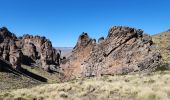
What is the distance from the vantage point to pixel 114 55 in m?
45.4

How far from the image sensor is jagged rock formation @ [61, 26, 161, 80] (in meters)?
43.0

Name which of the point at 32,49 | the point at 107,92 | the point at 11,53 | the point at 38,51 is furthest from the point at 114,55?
the point at 38,51

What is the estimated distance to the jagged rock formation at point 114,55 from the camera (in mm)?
42969

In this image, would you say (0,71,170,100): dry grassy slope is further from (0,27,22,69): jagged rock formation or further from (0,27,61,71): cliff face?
(0,27,61,71): cliff face

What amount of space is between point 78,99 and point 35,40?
16716 centimetres

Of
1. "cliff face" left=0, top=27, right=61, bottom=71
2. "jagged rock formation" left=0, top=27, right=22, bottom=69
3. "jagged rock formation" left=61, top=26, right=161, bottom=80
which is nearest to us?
"jagged rock formation" left=61, top=26, right=161, bottom=80

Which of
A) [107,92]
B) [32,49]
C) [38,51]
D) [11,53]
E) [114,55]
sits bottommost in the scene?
[107,92]

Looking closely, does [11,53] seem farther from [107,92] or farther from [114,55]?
[107,92]

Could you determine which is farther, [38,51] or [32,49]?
[38,51]

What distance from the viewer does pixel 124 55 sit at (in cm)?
4447

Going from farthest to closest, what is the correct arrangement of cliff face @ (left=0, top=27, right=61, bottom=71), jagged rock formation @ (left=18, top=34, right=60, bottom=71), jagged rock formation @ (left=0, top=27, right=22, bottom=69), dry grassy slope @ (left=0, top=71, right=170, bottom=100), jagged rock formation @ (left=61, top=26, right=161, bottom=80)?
jagged rock formation @ (left=18, top=34, right=60, bottom=71) → cliff face @ (left=0, top=27, right=61, bottom=71) → jagged rock formation @ (left=0, top=27, right=22, bottom=69) → jagged rock formation @ (left=61, top=26, right=161, bottom=80) → dry grassy slope @ (left=0, top=71, right=170, bottom=100)

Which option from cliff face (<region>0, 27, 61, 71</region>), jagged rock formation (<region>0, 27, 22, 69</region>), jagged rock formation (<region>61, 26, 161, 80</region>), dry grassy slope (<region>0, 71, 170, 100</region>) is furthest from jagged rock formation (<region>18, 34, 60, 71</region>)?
dry grassy slope (<region>0, 71, 170, 100</region>)

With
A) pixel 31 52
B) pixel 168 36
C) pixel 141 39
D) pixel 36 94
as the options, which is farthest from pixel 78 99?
pixel 31 52

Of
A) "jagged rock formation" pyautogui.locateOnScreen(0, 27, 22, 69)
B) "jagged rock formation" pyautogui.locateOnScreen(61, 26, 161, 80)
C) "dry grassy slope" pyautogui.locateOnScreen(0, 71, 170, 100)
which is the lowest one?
"dry grassy slope" pyautogui.locateOnScreen(0, 71, 170, 100)
